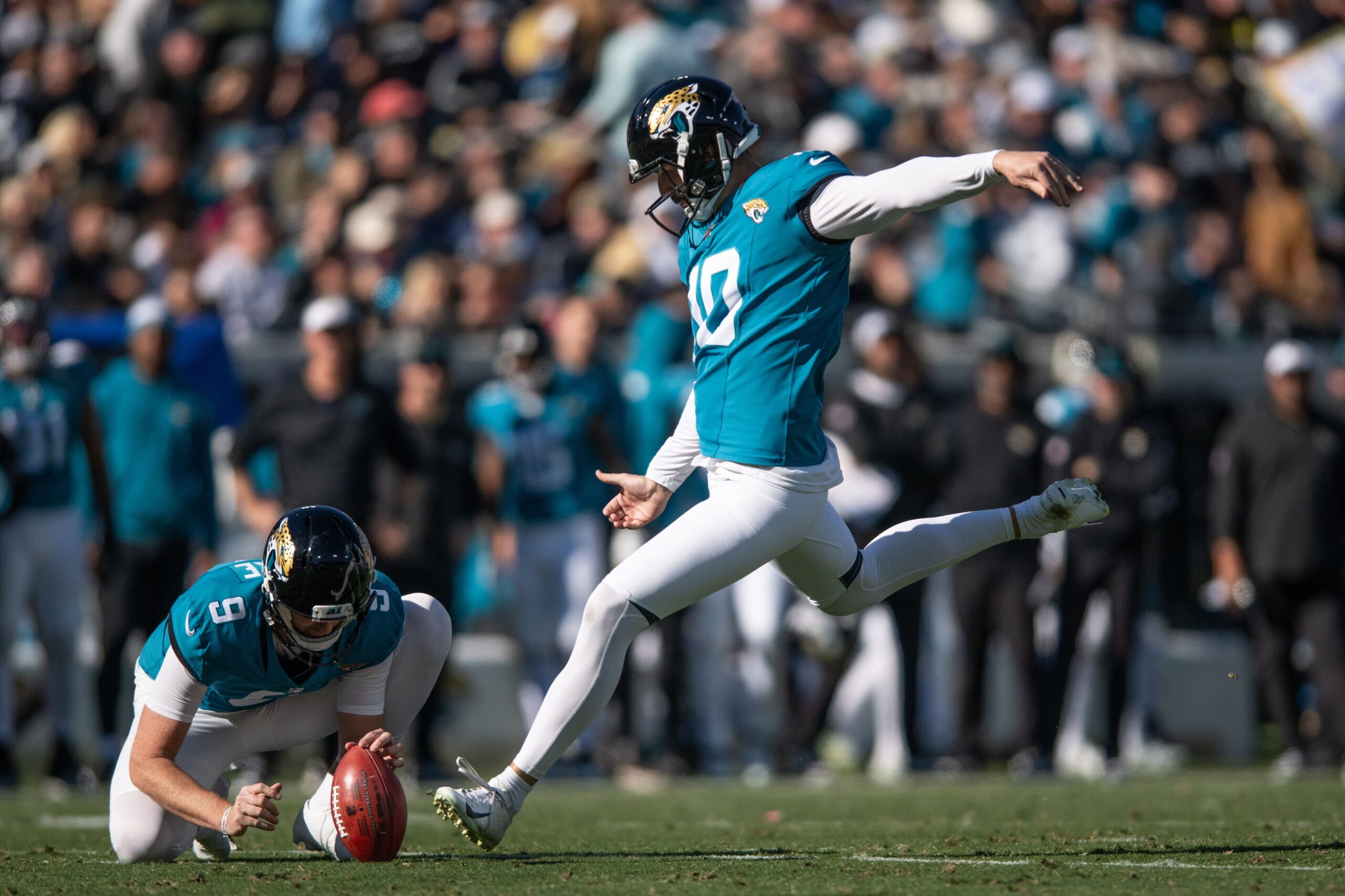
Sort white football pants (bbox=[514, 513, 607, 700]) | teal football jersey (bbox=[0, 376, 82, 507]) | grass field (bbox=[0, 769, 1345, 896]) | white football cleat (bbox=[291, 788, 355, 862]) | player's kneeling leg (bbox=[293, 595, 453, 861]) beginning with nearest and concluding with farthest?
grass field (bbox=[0, 769, 1345, 896]), white football cleat (bbox=[291, 788, 355, 862]), player's kneeling leg (bbox=[293, 595, 453, 861]), teal football jersey (bbox=[0, 376, 82, 507]), white football pants (bbox=[514, 513, 607, 700])

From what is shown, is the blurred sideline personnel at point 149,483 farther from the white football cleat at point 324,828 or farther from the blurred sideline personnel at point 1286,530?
the blurred sideline personnel at point 1286,530

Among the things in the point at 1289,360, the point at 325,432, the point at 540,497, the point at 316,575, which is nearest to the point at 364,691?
the point at 316,575

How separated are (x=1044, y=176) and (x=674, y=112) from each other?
1.18 metres

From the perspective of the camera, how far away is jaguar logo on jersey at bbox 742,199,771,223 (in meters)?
5.31

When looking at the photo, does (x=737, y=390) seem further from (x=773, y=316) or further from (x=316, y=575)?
(x=316, y=575)

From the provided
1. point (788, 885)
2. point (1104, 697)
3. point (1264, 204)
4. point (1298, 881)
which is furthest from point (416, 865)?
point (1264, 204)

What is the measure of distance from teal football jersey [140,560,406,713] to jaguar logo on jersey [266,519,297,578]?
0.75 feet

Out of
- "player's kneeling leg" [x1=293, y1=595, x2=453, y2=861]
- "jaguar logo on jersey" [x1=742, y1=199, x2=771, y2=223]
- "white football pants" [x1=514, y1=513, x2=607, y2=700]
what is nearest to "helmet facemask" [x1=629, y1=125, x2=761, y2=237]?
"jaguar logo on jersey" [x1=742, y1=199, x2=771, y2=223]

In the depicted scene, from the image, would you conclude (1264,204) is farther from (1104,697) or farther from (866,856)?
(866,856)

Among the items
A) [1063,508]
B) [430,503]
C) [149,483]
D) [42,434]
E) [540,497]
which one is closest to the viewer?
[1063,508]

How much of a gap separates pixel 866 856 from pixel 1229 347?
7.05 meters

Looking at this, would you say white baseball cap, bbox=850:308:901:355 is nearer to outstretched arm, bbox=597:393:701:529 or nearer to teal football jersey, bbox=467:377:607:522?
teal football jersey, bbox=467:377:607:522

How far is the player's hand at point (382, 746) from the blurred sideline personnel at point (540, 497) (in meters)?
4.26

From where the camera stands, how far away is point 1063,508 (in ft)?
18.6
